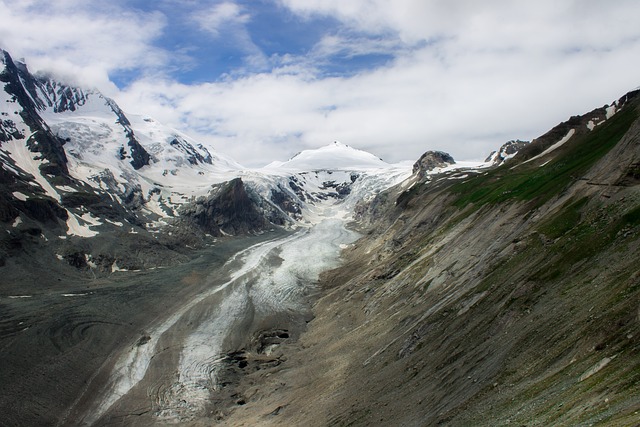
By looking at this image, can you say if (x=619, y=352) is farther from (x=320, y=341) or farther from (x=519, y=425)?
(x=320, y=341)

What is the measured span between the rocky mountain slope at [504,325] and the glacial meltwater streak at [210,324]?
6868mm

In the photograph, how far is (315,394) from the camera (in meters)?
41.0

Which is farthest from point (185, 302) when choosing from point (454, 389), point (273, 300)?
point (454, 389)

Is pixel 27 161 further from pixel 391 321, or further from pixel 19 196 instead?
pixel 391 321

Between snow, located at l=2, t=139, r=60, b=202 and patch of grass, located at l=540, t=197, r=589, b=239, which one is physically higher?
snow, located at l=2, t=139, r=60, b=202

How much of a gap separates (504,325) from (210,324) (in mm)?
51867

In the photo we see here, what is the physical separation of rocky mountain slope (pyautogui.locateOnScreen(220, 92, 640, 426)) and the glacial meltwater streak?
687 centimetres

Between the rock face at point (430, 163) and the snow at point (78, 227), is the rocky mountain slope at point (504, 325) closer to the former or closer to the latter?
the snow at point (78, 227)

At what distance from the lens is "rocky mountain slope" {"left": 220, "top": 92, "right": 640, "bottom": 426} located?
21031mm

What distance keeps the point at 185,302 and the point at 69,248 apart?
157ft

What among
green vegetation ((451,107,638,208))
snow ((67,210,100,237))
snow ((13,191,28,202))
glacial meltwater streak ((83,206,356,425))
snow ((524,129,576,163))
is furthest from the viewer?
snow ((67,210,100,237))

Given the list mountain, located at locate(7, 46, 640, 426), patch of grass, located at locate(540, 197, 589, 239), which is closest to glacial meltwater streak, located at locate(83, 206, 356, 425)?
mountain, located at locate(7, 46, 640, 426)

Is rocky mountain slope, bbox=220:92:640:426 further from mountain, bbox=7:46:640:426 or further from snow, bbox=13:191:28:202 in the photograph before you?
snow, bbox=13:191:28:202

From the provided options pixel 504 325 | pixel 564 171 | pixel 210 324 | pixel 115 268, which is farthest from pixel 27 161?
pixel 504 325
